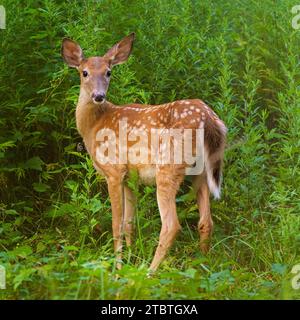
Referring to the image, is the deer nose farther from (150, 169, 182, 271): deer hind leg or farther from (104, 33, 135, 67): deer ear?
(150, 169, 182, 271): deer hind leg

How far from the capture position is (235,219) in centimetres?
668

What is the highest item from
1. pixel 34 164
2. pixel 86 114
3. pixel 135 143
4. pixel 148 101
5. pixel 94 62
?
pixel 94 62

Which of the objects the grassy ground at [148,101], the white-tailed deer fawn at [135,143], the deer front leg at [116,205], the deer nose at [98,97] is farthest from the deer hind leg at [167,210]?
the deer nose at [98,97]

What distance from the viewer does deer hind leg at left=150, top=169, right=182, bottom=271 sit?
608 cm

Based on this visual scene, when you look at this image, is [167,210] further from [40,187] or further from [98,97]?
[40,187]

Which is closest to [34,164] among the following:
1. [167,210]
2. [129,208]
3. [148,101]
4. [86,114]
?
[86,114]

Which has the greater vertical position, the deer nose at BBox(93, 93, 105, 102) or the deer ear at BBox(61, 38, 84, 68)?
the deer ear at BBox(61, 38, 84, 68)

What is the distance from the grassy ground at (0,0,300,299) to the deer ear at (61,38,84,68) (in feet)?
0.61

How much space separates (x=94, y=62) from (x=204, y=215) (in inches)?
59.7

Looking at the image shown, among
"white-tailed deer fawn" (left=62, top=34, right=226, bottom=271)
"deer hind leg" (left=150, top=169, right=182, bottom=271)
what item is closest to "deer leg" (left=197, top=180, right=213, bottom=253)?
"white-tailed deer fawn" (left=62, top=34, right=226, bottom=271)

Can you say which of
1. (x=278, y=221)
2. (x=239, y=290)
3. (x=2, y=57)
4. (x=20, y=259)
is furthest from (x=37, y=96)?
(x=239, y=290)

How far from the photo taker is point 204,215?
6.32m
